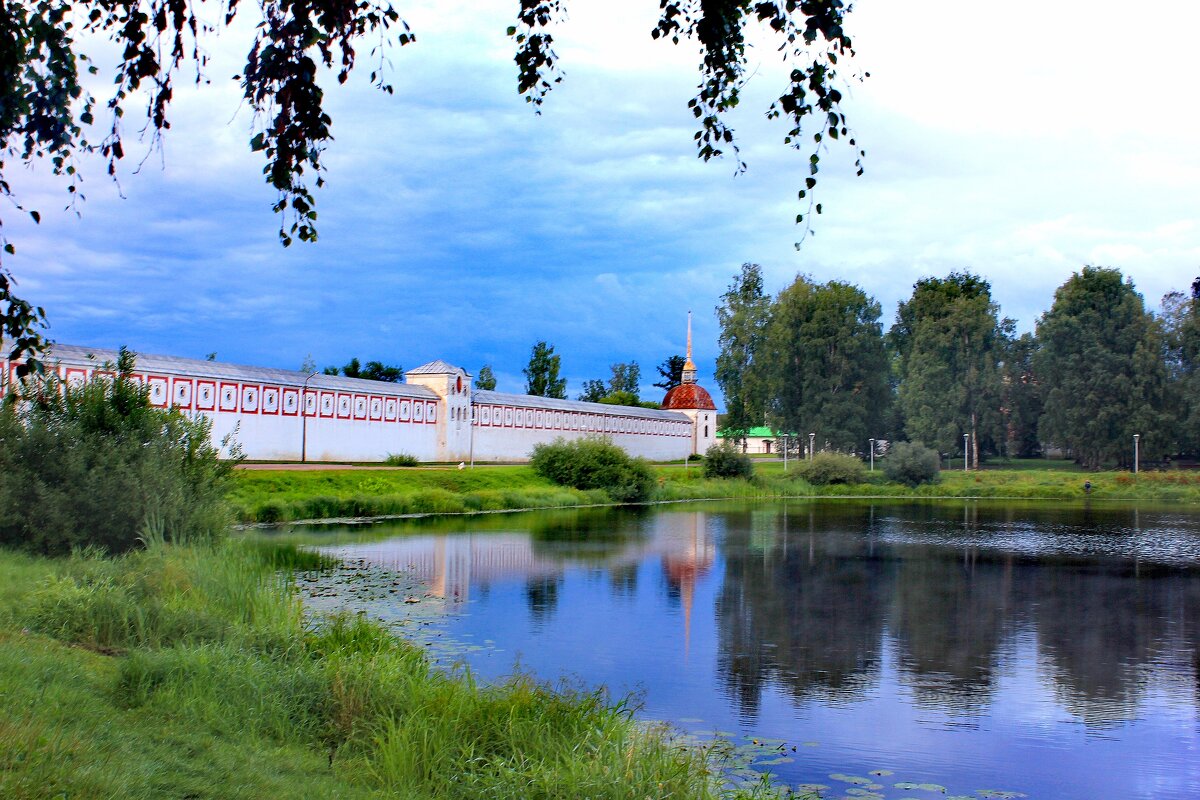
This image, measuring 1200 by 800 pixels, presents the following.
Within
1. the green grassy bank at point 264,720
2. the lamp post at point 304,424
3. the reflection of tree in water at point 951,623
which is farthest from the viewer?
the lamp post at point 304,424

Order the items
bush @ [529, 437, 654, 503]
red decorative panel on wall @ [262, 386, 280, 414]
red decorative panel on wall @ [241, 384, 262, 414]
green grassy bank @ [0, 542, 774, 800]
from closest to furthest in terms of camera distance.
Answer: green grassy bank @ [0, 542, 774, 800] < red decorative panel on wall @ [241, 384, 262, 414] < red decorative panel on wall @ [262, 386, 280, 414] < bush @ [529, 437, 654, 503]

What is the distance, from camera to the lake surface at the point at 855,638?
342 inches

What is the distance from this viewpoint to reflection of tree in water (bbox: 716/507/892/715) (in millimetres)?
11250

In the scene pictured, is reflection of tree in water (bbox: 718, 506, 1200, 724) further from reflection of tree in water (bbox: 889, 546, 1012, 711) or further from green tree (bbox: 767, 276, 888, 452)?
green tree (bbox: 767, 276, 888, 452)

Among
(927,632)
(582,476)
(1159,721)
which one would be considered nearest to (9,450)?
(927,632)

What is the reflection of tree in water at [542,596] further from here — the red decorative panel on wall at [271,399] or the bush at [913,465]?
the bush at [913,465]

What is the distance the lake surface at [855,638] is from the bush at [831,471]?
26343 mm

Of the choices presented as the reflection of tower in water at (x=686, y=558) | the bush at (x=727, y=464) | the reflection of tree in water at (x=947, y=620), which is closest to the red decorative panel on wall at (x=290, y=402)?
the reflection of tower in water at (x=686, y=558)

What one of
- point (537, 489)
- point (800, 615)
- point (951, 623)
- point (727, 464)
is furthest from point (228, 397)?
point (951, 623)

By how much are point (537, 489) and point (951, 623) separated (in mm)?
24322

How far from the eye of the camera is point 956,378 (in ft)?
210

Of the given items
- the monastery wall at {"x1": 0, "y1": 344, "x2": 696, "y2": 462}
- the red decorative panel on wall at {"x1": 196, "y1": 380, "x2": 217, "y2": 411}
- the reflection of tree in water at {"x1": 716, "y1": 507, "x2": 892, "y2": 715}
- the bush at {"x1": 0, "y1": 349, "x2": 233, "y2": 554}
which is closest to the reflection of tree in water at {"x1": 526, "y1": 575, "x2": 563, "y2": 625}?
the reflection of tree in water at {"x1": 716, "y1": 507, "x2": 892, "y2": 715}

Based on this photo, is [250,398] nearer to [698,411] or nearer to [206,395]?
[206,395]

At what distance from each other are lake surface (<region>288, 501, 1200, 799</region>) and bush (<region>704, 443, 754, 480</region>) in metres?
22.9
